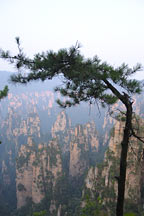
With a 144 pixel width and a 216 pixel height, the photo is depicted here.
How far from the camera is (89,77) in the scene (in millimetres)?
4590

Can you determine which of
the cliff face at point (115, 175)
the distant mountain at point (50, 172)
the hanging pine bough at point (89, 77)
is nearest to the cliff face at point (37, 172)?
the distant mountain at point (50, 172)

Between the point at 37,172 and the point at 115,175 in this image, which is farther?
the point at 37,172

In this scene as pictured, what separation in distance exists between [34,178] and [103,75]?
130 feet

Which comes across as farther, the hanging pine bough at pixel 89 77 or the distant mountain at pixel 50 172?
the distant mountain at pixel 50 172

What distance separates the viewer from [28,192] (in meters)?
41.2

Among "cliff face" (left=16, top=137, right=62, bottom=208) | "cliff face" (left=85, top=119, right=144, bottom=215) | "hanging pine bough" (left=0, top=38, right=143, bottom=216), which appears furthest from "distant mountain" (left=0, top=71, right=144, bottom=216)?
"hanging pine bough" (left=0, top=38, right=143, bottom=216)

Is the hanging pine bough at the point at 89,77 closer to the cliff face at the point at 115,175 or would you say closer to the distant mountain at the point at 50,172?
the cliff face at the point at 115,175

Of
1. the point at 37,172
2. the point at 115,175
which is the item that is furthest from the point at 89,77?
the point at 37,172

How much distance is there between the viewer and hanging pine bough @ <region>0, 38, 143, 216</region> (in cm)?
452

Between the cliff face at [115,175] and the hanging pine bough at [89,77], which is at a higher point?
the hanging pine bough at [89,77]

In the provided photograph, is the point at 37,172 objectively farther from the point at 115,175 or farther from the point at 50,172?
the point at 115,175

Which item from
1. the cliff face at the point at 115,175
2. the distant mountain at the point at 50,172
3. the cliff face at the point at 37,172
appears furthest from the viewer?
the cliff face at the point at 37,172

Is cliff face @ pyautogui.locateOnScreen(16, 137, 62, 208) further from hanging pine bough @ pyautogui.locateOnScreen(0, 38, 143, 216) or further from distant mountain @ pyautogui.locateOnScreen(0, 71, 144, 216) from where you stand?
hanging pine bough @ pyautogui.locateOnScreen(0, 38, 143, 216)

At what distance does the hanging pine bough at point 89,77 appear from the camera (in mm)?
4516
